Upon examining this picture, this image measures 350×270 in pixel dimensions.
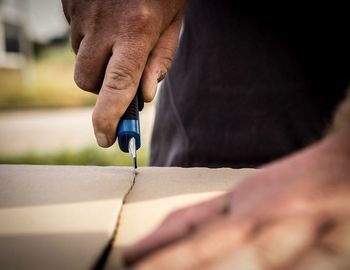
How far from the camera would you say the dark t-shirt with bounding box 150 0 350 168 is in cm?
104

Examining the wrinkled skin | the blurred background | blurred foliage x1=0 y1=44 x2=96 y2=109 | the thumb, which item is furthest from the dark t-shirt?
blurred foliage x1=0 y1=44 x2=96 y2=109

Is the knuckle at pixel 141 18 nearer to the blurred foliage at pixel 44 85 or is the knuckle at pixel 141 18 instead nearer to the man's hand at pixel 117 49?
the man's hand at pixel 117 49

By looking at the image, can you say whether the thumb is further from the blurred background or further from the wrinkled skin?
the blurred background

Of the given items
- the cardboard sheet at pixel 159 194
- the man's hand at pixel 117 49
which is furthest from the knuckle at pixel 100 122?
the cardboard sheet at pixel 159 194

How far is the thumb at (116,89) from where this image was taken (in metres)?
0.87

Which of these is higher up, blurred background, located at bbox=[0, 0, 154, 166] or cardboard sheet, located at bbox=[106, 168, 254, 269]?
cardboard sheet, located at bbox=[106, 168, 254, 269]

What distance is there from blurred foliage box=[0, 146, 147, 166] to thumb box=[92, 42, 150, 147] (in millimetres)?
2789

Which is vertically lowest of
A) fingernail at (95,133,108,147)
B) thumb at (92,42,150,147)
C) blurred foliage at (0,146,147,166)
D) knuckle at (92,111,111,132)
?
blurred foliage at (0,146,147,166)

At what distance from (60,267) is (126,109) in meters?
0.45

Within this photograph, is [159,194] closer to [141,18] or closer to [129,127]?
[129,127]

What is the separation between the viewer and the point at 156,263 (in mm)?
410

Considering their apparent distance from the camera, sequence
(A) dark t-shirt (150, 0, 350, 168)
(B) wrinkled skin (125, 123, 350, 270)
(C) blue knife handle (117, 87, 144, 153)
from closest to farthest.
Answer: (B) wrinkled skin (125, 123, 350, 270) < (C) blue knife handle (117, 87, 144, 153) < (A) dark t-shirt (150, 0, 350, 168)

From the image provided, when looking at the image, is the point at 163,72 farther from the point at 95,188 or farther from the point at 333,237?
the point at 333,237

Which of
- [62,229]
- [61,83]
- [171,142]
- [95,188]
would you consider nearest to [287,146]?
[171,142]
